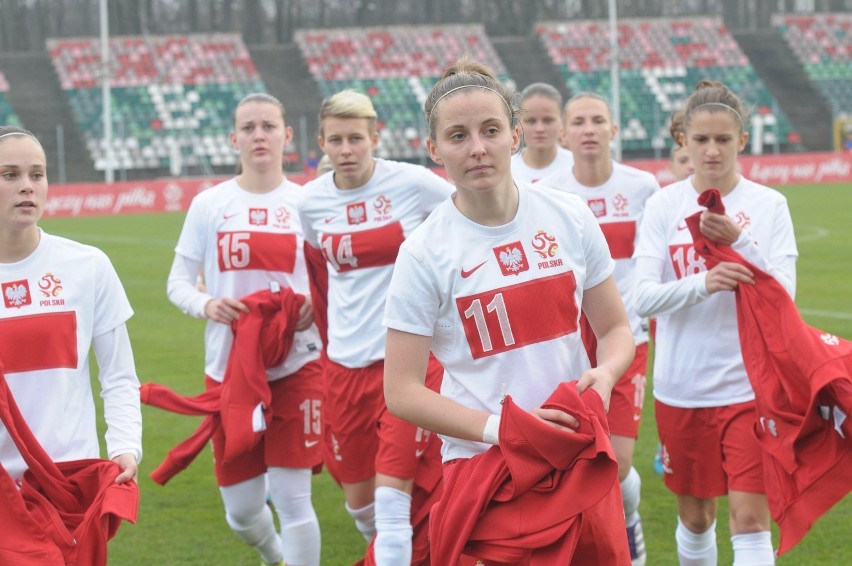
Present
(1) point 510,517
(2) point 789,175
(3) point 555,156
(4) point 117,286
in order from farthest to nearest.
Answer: (2) point 789,175 < (3) point 555,156 < (4) point 117,286 < (1) point 510,517

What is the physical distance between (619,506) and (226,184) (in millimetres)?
3570

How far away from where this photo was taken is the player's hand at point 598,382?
3418 millimetres

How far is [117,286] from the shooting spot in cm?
437

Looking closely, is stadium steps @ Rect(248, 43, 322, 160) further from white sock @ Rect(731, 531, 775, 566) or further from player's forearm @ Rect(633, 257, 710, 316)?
white sock @ Rect(731, 531, 775, 566)

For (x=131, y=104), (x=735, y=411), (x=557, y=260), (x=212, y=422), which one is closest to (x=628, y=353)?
(x=557, y=260)

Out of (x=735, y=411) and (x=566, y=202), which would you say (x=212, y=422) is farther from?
(x=566, y=202)

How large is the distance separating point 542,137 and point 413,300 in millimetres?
3897

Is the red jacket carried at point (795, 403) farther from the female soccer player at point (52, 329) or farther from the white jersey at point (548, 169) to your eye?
the white jersey at point (548, 169)

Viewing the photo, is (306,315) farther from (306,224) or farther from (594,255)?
(594,255)

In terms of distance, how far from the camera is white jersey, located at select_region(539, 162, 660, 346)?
674 centimetres

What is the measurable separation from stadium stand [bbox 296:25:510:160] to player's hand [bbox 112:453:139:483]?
39.9 metres

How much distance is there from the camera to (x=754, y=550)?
4.87 meters

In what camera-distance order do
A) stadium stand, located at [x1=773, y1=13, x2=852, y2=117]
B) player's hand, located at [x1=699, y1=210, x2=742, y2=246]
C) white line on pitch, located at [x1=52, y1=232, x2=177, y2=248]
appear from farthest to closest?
stadium stand, located at [x1=773, y1=13, x2=852, y2=117], white line on pitch, located at [x1=52, y1=232, x2=177, y2=248], player's hand, located at [x1=699, y1=210, x2=742, y2=246]

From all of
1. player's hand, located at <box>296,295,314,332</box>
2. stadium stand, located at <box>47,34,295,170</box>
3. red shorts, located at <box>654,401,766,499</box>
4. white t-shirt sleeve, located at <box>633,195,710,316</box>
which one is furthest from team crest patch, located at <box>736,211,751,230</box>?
stadium stand, located at <box>47,34,295,170</box>
